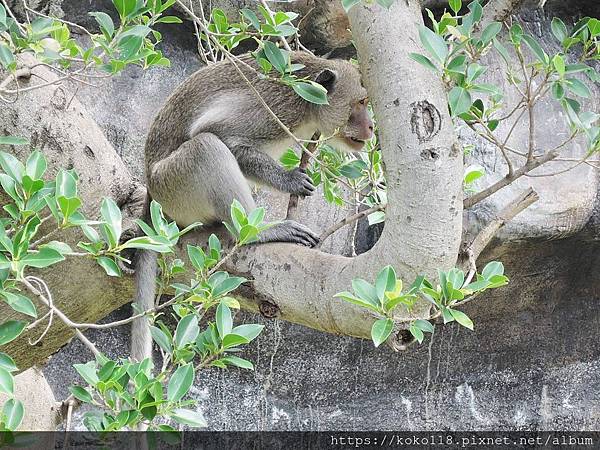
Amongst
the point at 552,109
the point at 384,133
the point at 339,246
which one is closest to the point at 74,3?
the point at 339,246

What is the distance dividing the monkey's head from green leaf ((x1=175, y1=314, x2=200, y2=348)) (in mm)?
1878

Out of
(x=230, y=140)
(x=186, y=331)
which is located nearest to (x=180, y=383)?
(x=186, y=331)

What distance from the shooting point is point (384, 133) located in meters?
2.43

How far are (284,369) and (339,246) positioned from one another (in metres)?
1.21

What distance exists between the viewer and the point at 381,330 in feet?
6.55

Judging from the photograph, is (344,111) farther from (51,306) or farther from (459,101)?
(51,306)

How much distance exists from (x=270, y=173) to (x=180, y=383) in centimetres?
179

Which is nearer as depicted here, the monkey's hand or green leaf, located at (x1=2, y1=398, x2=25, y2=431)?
green leaf, located at (x1=2, y1=398, x2=25, y2=431)

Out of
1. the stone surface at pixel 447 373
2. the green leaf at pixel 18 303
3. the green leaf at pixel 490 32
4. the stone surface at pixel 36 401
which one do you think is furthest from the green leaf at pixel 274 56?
the stone surface at pixel 447 373

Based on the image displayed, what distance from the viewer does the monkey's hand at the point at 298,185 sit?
3.46 metres

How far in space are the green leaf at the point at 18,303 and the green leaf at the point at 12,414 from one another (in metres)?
0.19

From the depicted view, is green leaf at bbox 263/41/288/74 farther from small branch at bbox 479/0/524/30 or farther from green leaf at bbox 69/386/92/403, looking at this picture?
green leaf at bbox 69/386/92/403

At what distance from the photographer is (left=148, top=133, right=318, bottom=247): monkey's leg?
3191mm

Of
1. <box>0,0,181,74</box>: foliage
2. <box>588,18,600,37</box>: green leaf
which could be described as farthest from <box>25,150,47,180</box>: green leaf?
<box>588,18,600,37</box>: green leaf
